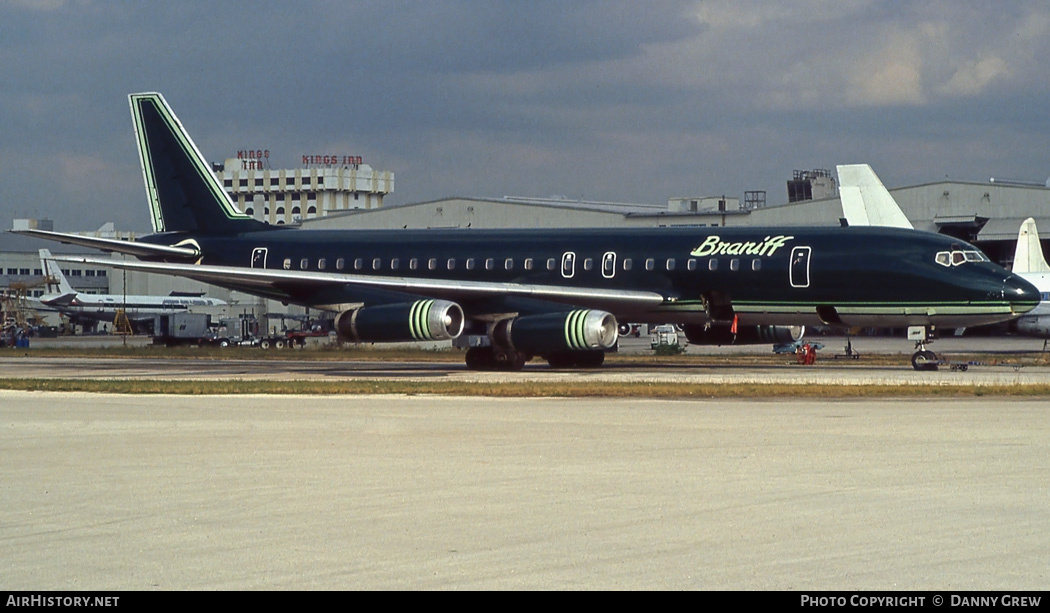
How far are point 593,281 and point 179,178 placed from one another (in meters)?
15.6

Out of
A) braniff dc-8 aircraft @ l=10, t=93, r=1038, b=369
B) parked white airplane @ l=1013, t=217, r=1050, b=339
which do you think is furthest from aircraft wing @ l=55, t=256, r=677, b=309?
parked white airplane @ l=1013, t=217, r=1050, b=339

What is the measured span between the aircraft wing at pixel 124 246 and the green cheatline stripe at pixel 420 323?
1070 cm

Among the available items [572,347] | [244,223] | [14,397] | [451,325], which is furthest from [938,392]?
[244,223]

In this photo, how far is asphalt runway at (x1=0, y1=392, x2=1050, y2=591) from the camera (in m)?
8.37

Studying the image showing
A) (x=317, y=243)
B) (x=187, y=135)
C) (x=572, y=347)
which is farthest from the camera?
(x=187, y=135)

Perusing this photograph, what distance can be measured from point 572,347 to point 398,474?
19267mm

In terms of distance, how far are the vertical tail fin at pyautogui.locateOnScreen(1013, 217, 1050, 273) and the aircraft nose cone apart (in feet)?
102

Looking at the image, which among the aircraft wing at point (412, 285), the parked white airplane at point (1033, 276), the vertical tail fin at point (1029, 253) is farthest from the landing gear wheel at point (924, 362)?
the vertical tail fin at point (1029, 253)

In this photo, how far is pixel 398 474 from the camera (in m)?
13.3

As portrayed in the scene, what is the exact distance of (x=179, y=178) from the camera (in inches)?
1690

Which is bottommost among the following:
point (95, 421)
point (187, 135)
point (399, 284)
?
point (95, 421)

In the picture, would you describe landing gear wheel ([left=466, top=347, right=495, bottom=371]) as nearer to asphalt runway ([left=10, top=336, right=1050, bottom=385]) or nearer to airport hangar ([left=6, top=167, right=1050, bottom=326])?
asphalt runway ([left=10, top=336, right=1050, bottom=385])

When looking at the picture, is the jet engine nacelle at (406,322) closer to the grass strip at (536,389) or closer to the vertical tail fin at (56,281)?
the grass strip at (536,389)

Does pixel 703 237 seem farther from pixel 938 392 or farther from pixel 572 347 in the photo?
Result: pixel 938 392
